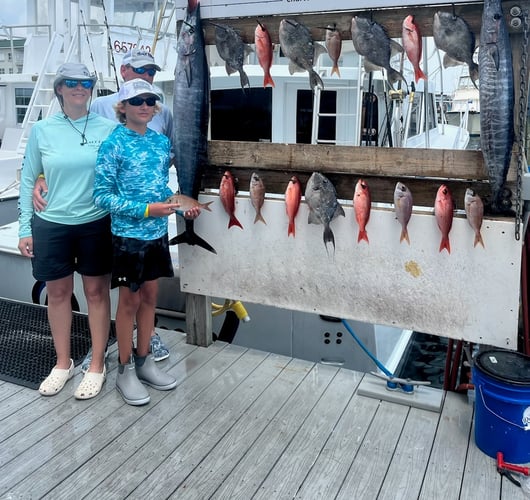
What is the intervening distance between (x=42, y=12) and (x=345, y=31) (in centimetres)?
1335

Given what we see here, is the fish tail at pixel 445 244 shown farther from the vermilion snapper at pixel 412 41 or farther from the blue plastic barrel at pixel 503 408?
the vermilion snapper at pixel 412 41

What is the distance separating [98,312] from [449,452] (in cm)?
204

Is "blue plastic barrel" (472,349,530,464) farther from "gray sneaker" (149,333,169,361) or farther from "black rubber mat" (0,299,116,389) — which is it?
"black rubber mat" (0,299,116,389)

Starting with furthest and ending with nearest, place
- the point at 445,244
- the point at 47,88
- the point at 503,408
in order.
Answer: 1. the point at 47,88
2. the point at 445,244
3. the point at 503,408

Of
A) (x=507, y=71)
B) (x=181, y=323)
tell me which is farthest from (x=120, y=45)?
(x=507, y=71)

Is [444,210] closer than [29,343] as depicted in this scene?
Yes

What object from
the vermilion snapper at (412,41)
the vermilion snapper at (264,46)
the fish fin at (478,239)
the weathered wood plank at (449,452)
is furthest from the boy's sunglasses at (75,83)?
the weathered wood plank at (449,452)

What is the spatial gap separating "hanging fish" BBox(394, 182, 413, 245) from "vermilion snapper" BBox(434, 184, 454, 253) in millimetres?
138

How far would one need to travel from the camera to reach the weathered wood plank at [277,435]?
2492 mm

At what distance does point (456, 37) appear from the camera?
107 inches

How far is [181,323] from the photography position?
5.12 meters

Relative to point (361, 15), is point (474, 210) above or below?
below

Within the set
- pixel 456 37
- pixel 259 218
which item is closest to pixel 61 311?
pixel 259 218

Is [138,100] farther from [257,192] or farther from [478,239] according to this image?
[478,239]
